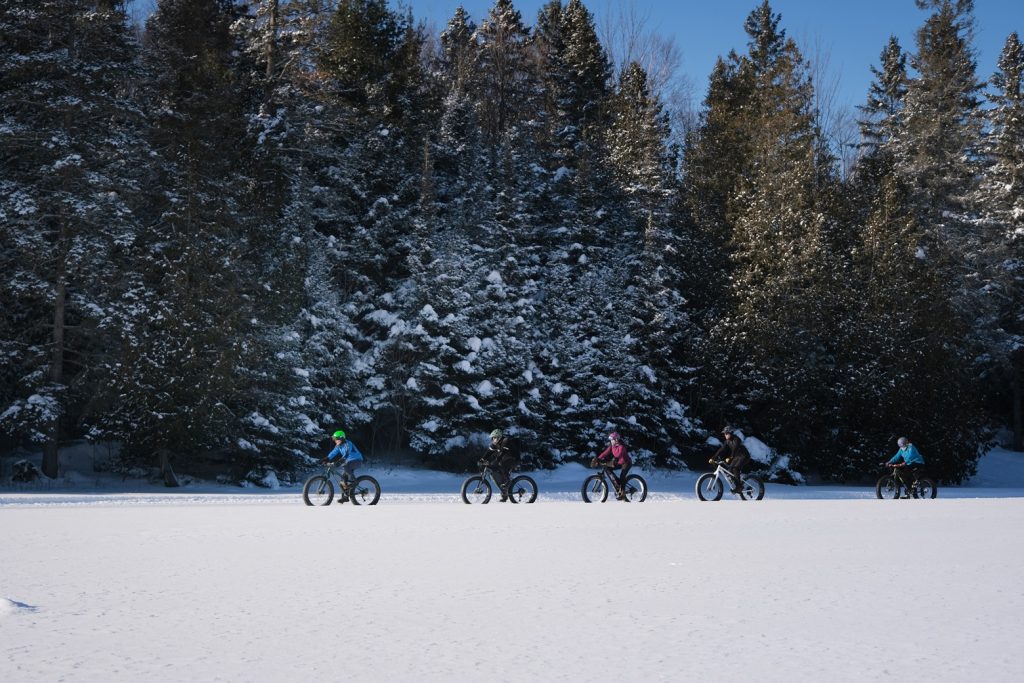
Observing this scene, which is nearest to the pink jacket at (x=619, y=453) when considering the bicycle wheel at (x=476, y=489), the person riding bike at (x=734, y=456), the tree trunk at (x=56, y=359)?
the person riding bike at (x=734, y=456)

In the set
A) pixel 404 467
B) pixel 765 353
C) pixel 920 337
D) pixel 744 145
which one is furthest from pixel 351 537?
pixel 744 145

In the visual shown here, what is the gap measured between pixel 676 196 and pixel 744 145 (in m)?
7.78

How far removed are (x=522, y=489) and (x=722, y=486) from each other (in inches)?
226

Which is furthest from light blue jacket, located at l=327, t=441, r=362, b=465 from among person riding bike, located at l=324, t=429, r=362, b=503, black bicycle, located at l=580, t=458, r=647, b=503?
black bicycle, located at l=580, t=458, r=647, b=503

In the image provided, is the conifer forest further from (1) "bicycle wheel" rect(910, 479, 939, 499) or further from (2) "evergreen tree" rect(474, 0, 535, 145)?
(1) "bicycle wheel" rect(910, 479, 939, 499)

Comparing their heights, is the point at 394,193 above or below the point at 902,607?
above

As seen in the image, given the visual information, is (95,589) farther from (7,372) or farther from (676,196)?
(676,196)

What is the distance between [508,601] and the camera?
8.96 metres

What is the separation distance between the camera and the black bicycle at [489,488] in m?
24.6

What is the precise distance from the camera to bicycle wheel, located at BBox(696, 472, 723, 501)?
26.7m

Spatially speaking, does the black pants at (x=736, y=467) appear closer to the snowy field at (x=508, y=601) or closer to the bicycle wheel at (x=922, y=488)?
the bicycle wheel at (x=922, y=488)

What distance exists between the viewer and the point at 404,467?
41.9 metres

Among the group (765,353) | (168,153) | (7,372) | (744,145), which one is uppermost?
(744,145)

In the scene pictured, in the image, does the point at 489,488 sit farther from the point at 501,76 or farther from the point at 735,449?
the point at 501,76
